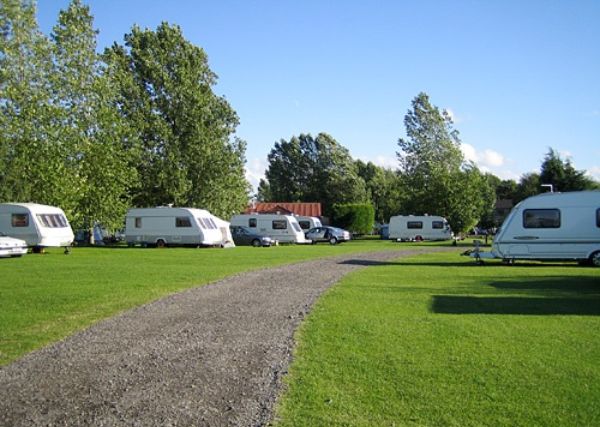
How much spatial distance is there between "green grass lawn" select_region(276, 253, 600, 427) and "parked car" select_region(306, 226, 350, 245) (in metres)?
35.0

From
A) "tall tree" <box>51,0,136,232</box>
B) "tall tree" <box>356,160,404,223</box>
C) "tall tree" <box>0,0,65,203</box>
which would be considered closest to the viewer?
"tall tree" <box>0,0,65,203</box>

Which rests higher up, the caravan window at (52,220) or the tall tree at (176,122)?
the tall tree at (176,122)

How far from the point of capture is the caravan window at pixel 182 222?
119 feet

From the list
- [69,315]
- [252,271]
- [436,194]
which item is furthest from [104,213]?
[436,194]

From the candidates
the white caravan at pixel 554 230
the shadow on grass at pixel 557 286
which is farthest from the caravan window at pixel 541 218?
the shadow on grass at pixel 557 286

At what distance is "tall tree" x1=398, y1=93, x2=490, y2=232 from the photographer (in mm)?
56719

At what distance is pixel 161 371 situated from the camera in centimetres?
634

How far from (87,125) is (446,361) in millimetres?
33948

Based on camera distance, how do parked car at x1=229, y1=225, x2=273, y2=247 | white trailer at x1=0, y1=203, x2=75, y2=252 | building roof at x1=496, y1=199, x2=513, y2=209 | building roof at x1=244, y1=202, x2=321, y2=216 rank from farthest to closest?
Result: building roof at x1=496, y1=199, x2=513, y2=209 → building roof at x1=244, y1=202, x2=321, y2=216 → parked car at x1=229, y1=225, x2=273, y2=247 → white trailer at x1=0, y1=203, x2=75, y2=252

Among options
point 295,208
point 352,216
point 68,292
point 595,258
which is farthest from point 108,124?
point 295,208

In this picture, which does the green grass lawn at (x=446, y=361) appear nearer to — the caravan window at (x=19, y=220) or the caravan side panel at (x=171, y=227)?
the caravan window at (x=19, y=220)

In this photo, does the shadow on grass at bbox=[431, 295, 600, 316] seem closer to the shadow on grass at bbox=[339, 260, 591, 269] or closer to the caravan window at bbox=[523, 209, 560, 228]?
the shadow on grass at bbox=[339, 260, 591, 269]

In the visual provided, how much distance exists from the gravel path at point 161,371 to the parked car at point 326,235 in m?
37.1

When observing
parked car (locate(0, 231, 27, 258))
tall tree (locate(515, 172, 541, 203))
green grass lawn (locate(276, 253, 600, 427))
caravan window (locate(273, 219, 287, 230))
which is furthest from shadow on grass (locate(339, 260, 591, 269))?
tall tree (locate(515, 172, 541, 203))
